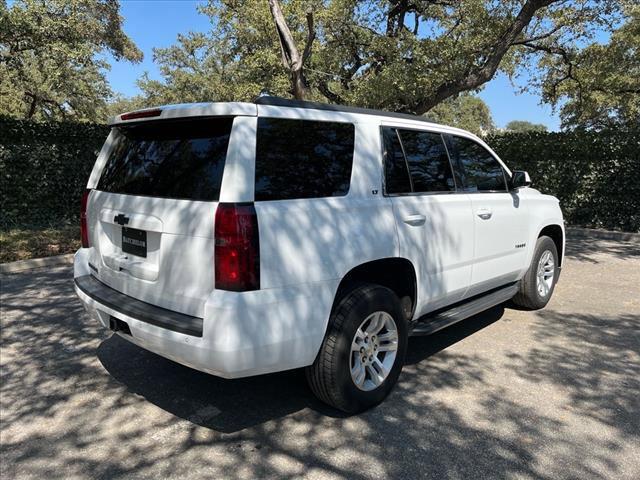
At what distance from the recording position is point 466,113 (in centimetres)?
5006

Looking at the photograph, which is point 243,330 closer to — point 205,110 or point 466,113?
point 205,110

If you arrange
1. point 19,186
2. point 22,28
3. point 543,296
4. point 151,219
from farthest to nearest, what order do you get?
point 22,28
point 19,186
point 543,296
point 151,219

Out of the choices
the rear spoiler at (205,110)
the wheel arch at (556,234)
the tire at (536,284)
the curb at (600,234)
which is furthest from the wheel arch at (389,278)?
the curb at (600,234)

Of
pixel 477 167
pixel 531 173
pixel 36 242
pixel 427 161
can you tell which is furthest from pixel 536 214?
pixel 36 242

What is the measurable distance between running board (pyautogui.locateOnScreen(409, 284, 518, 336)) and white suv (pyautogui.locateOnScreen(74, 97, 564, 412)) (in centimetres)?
3

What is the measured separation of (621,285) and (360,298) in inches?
206

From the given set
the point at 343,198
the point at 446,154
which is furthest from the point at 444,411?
the point at 446,154

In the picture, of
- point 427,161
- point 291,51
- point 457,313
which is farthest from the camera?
point 291,51

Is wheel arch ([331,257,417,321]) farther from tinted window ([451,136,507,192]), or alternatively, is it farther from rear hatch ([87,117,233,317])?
tinted window ([451,136,507,192])

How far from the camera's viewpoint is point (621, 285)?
6.65 m

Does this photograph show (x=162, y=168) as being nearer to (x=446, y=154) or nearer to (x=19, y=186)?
(x=446, y=154)

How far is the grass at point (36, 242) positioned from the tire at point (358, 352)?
6.83 meters

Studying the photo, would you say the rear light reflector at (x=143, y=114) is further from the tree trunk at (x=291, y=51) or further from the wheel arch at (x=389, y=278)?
the tree trunk at (x=291, y=51)

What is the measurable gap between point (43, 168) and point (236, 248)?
1019 cm
